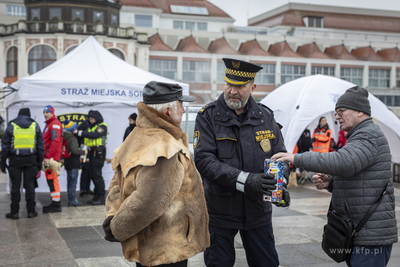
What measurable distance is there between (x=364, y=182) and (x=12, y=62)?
145 ft

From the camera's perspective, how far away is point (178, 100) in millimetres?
2822

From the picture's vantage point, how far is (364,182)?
10.1ft

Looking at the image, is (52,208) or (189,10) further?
(189,10)

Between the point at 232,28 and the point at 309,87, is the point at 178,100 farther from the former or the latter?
the point at 232,28

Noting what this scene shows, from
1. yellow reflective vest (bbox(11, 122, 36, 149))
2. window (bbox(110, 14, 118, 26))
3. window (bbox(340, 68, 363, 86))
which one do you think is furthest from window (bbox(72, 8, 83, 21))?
yellow reflective vest (bbox(11, 122, 36, 149))

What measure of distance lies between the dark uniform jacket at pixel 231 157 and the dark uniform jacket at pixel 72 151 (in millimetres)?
5934

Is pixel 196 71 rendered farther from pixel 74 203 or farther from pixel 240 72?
pixel 240 72

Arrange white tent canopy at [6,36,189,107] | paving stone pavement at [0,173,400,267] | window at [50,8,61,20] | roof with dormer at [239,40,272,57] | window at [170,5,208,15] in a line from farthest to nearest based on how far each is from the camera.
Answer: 1. window at [170,5,208,15]
2. roof with dormer at [239,40,272,57]
3. window at [50,8,61,20]
4. white tent canopy at [6,36,189,107]
5. paving stone pavement at [0,173,400,267]

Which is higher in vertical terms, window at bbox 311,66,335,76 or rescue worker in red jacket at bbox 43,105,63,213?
window at bbox 311,66,335,76

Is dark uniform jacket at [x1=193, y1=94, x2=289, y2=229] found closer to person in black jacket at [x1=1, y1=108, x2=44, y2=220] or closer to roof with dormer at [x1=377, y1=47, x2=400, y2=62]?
person in black jacket at [x1=1, y1=108, x2=44, y2=220]

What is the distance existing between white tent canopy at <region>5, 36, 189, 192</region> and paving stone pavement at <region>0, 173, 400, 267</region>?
2.19m

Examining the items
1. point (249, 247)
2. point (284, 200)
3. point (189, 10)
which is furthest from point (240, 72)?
point (189, 10)

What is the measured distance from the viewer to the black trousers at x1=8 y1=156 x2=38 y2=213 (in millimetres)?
7574

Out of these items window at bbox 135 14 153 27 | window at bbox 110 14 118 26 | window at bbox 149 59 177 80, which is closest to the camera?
window at bbox 110 14 118 26
